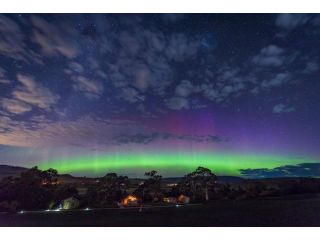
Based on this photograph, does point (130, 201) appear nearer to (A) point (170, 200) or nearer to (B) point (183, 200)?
(A) point (170, 200)

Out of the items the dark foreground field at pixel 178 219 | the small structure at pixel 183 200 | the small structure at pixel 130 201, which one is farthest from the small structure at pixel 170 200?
the dark foreground field at pixel 178 219

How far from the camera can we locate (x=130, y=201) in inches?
2527

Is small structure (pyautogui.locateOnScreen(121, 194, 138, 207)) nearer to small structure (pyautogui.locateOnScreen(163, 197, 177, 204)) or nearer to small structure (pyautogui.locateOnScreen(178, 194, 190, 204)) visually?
small structure (pyautogui.locateOnScreen(163, 197, 177, 204))

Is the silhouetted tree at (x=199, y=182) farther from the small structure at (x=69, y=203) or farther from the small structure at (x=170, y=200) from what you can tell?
the small structure at (x=69, y=203)

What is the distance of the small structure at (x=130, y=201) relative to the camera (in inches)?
2488

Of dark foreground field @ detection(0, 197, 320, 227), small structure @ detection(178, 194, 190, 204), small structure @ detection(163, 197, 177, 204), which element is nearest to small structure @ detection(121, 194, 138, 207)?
small structure @ detection(163, 197, 177, 204)

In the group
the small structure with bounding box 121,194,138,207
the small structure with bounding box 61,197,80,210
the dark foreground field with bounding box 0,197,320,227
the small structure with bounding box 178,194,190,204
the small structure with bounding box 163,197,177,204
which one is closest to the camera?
the dark foreground field with bounding box 0,197,320,227

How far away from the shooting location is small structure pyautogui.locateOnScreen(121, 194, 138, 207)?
63.2 m
